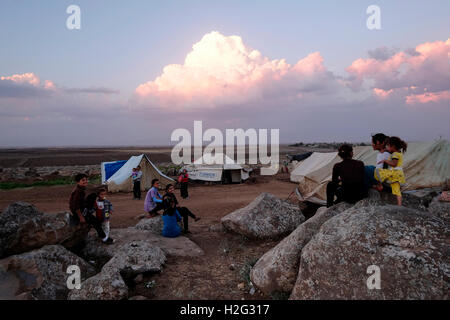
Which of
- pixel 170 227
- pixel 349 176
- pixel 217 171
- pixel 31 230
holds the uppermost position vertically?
pixel 349 176

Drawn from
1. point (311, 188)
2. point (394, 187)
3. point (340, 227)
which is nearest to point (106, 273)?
point (340, 227)

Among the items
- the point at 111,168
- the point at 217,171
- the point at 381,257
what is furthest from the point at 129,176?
the point at 381,257

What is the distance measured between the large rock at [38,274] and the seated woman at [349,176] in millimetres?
5275

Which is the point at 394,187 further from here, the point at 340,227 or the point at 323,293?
the point at 323,293

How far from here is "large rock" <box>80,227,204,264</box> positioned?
677cm

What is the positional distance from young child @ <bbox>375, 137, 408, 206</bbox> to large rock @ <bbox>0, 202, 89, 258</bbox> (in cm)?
647

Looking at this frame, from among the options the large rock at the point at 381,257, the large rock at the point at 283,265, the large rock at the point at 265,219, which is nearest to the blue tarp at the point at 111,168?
the large rock at the point at 265,219

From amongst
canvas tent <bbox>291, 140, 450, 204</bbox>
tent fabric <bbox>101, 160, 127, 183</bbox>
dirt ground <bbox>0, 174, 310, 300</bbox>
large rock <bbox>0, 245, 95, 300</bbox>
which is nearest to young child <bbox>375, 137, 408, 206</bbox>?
dirt ground <bbox>0, 174, 310, 300</bbox>

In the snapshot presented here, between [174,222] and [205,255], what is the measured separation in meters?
1.54

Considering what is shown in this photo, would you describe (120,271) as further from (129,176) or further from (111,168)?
(111,168)

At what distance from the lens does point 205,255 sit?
22.8 feet

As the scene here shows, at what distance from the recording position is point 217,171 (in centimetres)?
2223

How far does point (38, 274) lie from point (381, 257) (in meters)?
5.47

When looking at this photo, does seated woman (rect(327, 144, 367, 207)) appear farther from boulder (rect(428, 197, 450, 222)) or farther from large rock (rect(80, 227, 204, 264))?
boulder (rect(428, 197, 450, 222))
